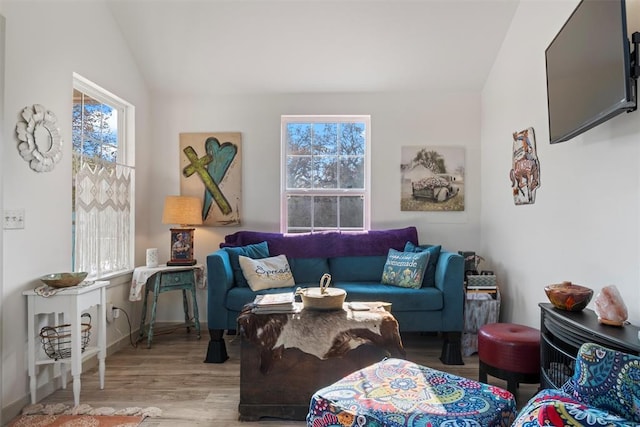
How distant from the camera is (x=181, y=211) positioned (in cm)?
371

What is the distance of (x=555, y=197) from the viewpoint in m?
2.64

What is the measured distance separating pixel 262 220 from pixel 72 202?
1.72 m

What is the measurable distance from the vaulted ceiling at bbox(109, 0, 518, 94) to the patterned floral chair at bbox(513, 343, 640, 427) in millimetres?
3036

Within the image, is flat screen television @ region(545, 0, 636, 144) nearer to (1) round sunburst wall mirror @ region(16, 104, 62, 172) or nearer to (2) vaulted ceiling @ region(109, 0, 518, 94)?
(2) vaulted ceiling @ region(109, 0, 518, 94)

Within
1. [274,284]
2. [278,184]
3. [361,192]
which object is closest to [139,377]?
[274,284]

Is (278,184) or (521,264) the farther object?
(278,184)

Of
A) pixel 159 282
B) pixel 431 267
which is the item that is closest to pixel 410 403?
pixel 431 267

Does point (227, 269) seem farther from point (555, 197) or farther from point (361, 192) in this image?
point (555, 197)

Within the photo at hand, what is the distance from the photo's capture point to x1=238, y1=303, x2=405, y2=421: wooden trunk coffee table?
7.09 ft

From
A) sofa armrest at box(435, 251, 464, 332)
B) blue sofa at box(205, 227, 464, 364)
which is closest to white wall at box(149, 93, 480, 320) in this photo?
blue sofa at box(205, 227, 464, 364)

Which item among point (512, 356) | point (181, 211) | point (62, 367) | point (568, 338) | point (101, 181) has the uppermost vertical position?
point (101, 181)

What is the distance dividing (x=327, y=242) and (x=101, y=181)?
2.00 meters

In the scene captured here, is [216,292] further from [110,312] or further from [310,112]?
[310,112]

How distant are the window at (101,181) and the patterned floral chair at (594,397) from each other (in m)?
3.06
